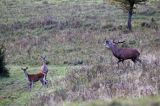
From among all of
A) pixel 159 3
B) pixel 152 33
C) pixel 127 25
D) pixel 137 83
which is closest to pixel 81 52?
pixel 152 33

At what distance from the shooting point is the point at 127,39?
30.2m

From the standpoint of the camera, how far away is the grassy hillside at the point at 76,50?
448 inches

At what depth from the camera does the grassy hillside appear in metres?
11.4

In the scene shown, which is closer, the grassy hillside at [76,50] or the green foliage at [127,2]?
the grassy hillside at [76,50]

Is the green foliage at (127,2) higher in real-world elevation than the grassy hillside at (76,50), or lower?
higher

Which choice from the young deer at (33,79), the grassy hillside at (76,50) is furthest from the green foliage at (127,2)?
the young deer at (33,79)

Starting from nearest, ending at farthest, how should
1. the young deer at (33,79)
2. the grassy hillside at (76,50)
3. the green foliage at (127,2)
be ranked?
the grassy hillside at (76,50) → the young deer at (33,79) → the green foliage at (127,2)

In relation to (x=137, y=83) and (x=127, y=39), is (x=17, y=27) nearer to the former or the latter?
(x=127, y=39)

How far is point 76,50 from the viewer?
2811cm

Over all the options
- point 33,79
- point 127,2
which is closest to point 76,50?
point 127,2

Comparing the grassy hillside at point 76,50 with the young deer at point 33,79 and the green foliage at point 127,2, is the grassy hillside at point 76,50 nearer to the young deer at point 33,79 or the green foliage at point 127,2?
the young deer at point 33,79

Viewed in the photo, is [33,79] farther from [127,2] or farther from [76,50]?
[127,2]

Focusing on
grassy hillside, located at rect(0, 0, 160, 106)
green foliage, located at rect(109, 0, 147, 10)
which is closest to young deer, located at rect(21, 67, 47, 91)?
grassy hillside, located at rect(0, 0, 160, 106)

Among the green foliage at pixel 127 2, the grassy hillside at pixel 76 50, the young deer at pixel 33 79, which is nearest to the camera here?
the grassy hillside at pixel 76 50
